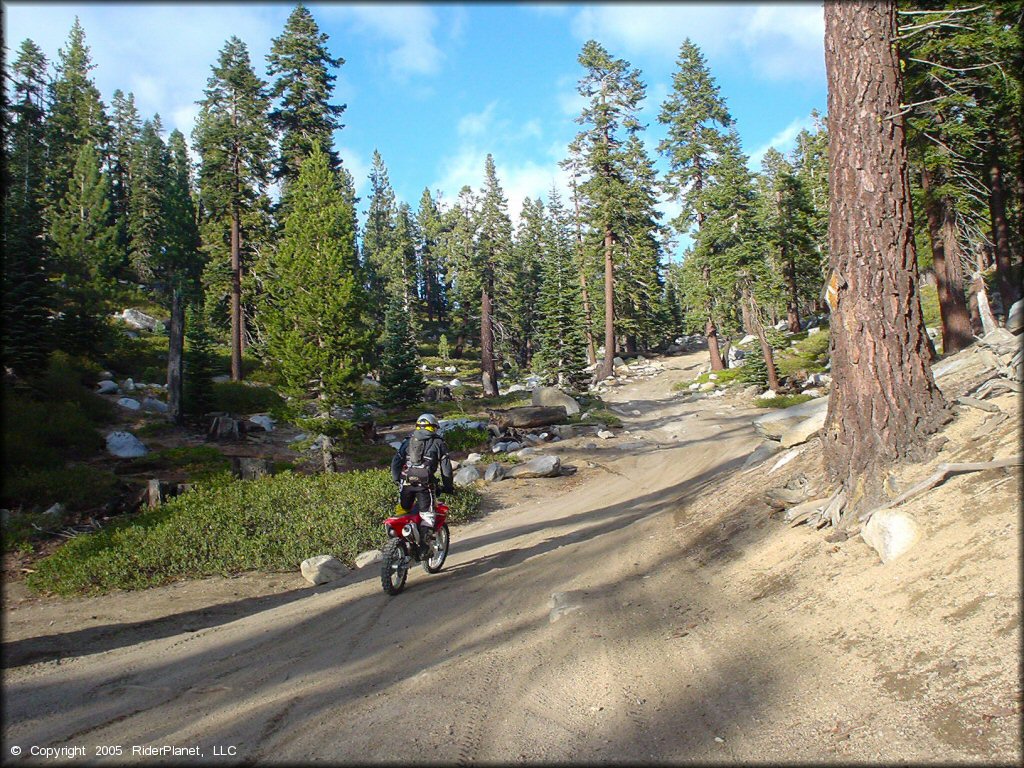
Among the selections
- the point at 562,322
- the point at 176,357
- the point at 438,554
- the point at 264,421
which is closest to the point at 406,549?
the point at 438,554

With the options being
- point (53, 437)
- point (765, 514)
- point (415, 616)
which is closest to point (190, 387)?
point (53, 437)

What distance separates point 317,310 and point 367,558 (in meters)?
8.86

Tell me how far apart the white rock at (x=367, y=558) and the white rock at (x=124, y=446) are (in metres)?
10.7

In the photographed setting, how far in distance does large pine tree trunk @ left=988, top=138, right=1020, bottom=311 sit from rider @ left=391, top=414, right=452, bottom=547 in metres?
21.6

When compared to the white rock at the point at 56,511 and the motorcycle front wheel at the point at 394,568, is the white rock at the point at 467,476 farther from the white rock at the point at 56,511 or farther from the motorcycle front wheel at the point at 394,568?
the white rock at the point at 56,511

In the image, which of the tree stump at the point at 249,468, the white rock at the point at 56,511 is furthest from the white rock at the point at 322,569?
the tree stump at the point at 249,468

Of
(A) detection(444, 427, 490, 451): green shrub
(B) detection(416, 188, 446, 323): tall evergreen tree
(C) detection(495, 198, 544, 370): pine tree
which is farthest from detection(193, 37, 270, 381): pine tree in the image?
(B) detection(416, 188, 446, 323): tall evergreen tree

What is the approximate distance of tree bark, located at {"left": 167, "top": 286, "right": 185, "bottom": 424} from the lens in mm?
22875

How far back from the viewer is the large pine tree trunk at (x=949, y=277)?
63.5 feet

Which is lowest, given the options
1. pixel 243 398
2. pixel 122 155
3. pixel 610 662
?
pixel 610 662

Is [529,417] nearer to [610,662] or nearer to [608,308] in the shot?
[610,662]

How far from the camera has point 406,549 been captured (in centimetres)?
830

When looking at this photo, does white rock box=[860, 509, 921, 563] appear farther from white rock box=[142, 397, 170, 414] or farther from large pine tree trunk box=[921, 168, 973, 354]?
white rock box=[142, 397, 170, 414]

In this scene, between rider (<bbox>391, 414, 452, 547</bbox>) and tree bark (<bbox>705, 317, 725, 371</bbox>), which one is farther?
tree bark (<bbox>705, 317, 725, 371</bbox>)
